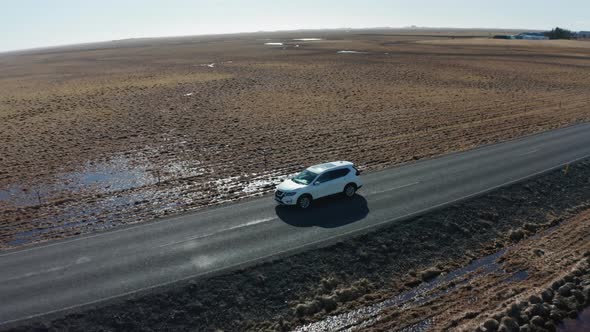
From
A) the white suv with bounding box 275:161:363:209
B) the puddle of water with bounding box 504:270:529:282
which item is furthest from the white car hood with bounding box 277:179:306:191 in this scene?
the puddle of water with bounding box 504:270:529:282

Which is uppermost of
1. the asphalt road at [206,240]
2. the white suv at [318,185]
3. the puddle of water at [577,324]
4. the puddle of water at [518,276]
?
the white suv at [318,185]

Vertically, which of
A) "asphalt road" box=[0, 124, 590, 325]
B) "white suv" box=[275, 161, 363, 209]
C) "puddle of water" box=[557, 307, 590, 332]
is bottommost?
"puddle of water" box=[557, 307, 590, 332]

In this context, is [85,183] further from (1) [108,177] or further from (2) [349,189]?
(2) [349,189]

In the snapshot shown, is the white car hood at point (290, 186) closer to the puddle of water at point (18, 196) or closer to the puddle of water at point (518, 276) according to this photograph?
the puddle of water at point (518, 276)

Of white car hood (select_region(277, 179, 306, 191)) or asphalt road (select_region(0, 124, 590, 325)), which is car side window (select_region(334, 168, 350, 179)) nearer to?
asphalt road (select_region(0, 124, 590, 325))

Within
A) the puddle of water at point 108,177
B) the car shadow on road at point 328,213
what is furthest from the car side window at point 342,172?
the puddle of water at point 108,177

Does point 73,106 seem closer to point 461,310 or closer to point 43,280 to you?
point 43,280

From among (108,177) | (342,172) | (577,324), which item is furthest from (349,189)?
(108,177)

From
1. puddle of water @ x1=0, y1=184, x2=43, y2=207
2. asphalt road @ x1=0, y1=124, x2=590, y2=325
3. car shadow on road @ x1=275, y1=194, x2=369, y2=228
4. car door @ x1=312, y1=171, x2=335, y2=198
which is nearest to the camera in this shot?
asphalt road @ x1=0, y1=124, x2=590, y2=325
